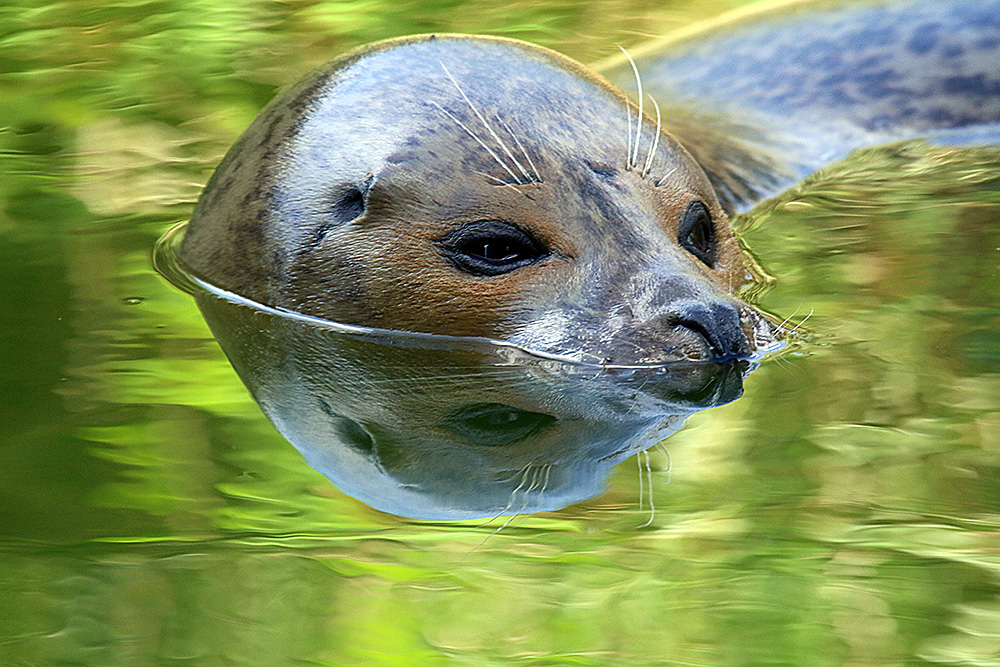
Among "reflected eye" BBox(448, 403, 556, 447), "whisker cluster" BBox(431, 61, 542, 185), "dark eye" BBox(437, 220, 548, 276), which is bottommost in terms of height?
"reflected eye" BBox(448, 403, 556, 447)

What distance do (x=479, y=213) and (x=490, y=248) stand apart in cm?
11

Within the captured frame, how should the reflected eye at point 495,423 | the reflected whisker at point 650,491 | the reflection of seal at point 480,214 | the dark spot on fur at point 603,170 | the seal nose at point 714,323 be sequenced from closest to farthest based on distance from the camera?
the reflected whisker at point 650,491
the reflected eye at point 495,423
the seal nose at point 714,323
the reflection of seal at point 480,214
the dark spot on fur at point 603,170

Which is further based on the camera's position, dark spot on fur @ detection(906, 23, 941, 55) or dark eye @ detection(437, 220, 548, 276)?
dark spot on fur @ detection(906, 23, 941, 55)

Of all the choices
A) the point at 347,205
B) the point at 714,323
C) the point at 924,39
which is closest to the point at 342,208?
the point at 347,205

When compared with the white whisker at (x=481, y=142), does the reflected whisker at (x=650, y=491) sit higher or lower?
lower

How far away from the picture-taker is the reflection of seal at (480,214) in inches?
158

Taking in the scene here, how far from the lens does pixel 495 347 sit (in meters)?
4.11

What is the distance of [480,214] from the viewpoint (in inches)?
165

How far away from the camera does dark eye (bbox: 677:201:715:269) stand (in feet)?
14.4

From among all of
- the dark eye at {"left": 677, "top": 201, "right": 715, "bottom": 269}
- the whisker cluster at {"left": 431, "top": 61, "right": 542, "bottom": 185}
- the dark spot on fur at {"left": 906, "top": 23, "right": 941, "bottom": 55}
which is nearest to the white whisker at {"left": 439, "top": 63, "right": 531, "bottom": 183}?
the whisker cluster at {"left": 431, "top": 61, "right": 542, "bottom": 185}

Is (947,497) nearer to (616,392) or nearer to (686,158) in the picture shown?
(616,392)

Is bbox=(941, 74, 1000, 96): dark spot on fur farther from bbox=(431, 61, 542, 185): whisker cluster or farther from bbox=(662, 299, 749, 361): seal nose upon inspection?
bbox=(662, 299, 749, 361): seal nose

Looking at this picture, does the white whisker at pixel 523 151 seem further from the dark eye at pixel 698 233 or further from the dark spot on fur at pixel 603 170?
the dark eye at pixel 698 233

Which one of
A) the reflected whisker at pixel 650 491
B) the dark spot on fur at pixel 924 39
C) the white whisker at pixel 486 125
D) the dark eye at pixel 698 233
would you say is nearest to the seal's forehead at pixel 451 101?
the white whisker at pixel 486 125
